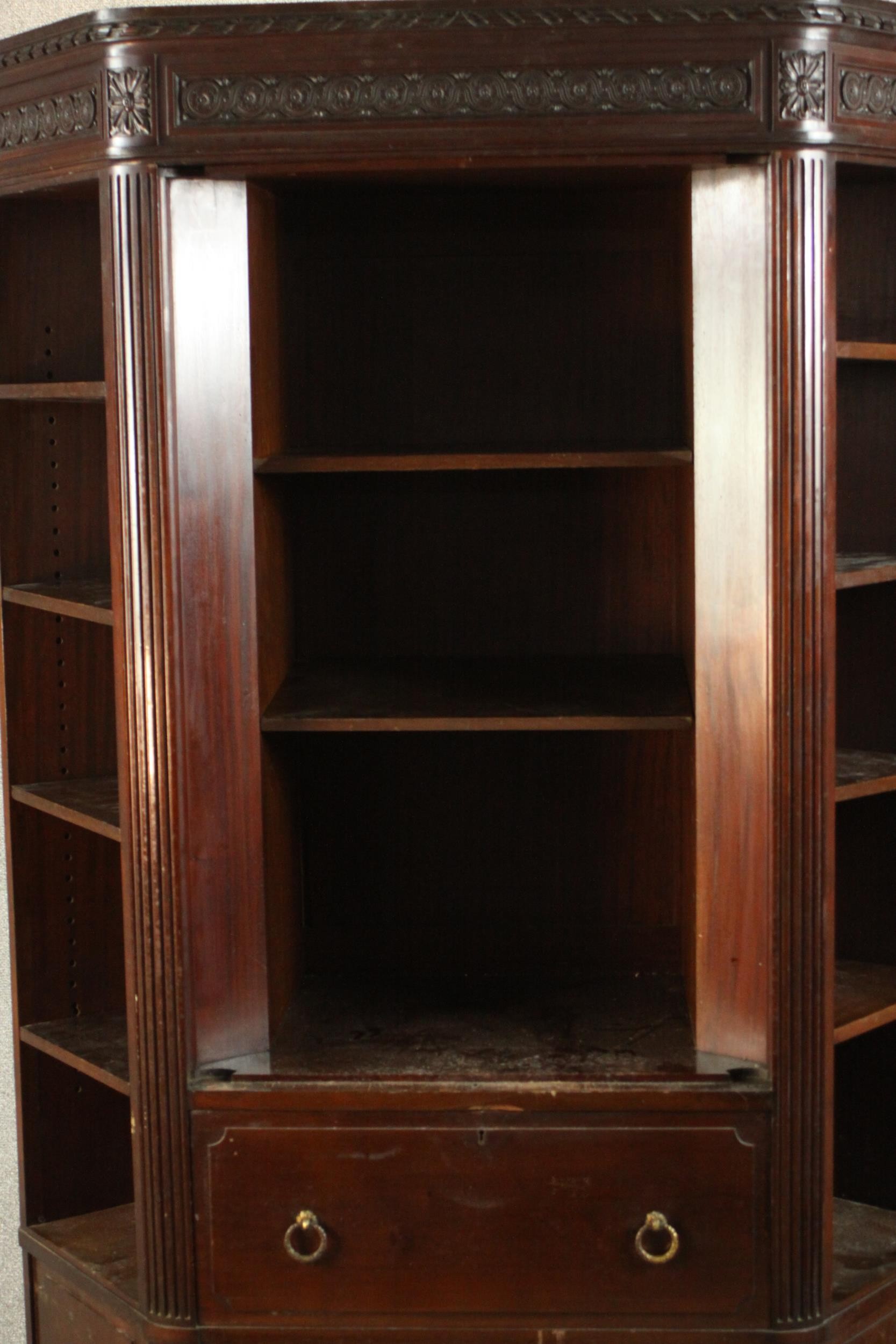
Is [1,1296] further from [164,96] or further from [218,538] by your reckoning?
[164,96]

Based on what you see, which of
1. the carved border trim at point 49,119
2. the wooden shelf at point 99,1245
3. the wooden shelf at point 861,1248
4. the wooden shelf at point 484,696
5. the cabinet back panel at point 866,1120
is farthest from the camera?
the cabinet back panel at point 866,1120

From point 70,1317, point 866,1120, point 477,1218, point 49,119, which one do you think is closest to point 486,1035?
point 477,1218

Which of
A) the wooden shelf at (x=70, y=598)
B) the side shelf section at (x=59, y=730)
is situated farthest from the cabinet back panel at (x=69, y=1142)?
the wooden shelf at (x=70, y=598)

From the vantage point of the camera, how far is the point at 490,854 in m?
2.71

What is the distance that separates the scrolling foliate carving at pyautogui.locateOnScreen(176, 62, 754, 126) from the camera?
1.99m

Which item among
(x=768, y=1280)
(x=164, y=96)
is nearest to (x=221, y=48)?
(x=164, y=96)

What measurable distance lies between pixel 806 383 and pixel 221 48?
0.88m

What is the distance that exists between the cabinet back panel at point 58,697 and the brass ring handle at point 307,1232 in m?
0.84

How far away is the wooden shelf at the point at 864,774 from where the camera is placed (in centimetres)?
222

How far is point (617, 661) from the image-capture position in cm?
261

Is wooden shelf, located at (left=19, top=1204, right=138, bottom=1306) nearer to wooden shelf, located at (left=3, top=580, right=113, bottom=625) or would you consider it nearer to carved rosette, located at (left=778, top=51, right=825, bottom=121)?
wooden shelf, located at (left=3, top=580, right=113, bottom=625)

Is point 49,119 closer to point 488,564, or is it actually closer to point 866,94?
point 488,564

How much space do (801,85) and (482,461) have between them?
0.64 meters

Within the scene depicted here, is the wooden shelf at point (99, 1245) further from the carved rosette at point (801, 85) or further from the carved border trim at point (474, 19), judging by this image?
the carved rosette at point (801, 85)
